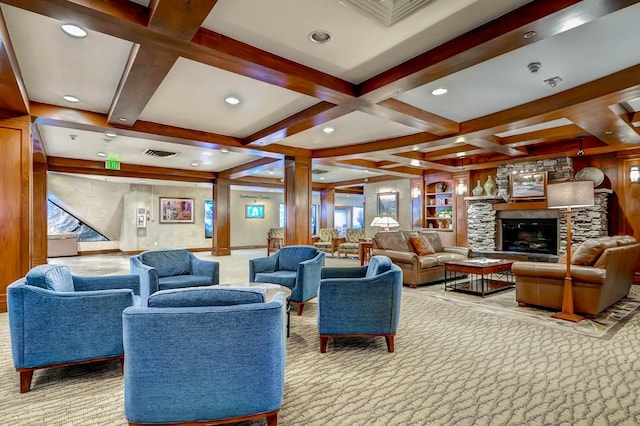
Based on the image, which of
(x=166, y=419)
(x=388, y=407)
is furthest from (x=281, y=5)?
(x=388, y=407)

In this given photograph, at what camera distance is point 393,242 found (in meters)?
6.47

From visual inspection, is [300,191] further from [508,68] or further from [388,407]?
[388,407]

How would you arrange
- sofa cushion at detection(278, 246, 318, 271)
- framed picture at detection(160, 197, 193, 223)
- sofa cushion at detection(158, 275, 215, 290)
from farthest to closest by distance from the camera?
framed picture at detection(160, 197, 193, 223)
sofa cushion at detection(278, 246, 318, 271)
sofa cushion at detection(158, 275, 215, 290)

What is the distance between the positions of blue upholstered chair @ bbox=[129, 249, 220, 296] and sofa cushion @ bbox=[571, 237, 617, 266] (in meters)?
4.60

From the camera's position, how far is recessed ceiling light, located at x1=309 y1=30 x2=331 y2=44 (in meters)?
2.76

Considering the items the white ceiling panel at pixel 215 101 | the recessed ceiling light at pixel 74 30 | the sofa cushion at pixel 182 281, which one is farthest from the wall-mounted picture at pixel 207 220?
the recessed ceiling light at pixel 74 30

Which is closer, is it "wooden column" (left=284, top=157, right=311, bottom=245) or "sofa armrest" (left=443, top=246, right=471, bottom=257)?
"sofa armrest" (left=443, top=246, right=471, bottom=257)

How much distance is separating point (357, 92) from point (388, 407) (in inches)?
120

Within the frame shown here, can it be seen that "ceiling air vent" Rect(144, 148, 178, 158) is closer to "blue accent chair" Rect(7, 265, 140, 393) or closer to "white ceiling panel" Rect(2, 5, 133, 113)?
"white ceiling panel" Rect(2, 5, 133, 113)

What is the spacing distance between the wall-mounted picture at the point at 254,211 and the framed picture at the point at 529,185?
9926mm

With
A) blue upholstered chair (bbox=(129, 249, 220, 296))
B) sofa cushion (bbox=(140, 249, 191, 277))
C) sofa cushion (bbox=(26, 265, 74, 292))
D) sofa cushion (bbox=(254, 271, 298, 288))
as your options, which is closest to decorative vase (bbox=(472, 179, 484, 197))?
sofa cushion (bbox=(254, 271, 298, 288))

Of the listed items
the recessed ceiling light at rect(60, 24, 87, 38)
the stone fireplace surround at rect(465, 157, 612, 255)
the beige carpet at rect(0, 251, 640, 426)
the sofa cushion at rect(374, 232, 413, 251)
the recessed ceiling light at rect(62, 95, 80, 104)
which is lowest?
the beige carpet at rect(0, 251, 640, 426)

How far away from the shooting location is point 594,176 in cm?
695

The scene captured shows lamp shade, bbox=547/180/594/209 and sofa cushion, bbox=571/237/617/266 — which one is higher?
lamp shade, bbox=547/180/594/209
